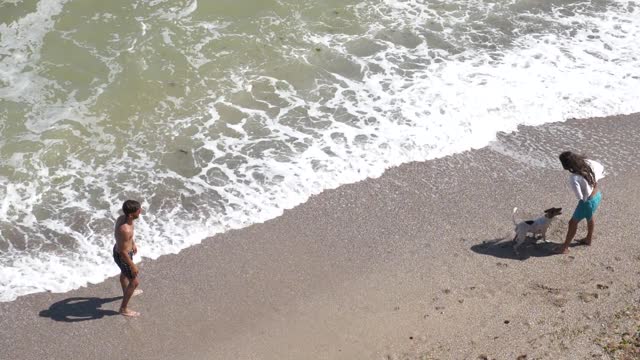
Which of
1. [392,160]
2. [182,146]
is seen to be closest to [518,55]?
[392,160]

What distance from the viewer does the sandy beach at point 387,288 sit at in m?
8.03

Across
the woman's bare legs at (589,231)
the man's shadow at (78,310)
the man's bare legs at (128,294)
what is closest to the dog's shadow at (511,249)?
the woman's bare legs at (589,231)

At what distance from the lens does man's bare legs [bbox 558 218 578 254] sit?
29.8 ft

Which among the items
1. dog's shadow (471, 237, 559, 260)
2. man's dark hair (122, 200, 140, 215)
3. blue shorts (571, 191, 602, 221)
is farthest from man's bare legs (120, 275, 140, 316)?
blue shorts (571, 191, 602, 221)

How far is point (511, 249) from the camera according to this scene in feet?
30.8

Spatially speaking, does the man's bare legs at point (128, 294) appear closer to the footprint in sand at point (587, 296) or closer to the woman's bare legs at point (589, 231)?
the footprint in sand at point (587, 296)

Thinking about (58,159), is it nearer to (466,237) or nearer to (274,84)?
(274,84)

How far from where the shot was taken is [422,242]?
376 inches

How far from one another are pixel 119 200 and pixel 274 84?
3.56 meters

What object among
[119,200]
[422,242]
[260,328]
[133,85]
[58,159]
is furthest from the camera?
[133,85]

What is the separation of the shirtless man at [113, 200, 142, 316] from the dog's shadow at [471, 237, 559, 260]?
401 cm

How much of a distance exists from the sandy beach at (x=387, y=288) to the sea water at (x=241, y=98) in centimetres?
52

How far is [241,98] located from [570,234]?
5.61 meters

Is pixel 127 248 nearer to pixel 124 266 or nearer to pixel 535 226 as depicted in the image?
pixel 124 266
